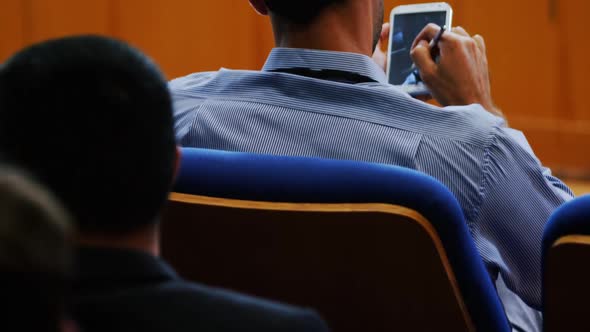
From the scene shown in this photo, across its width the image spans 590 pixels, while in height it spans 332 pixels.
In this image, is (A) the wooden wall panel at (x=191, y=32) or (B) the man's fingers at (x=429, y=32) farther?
(A) the wooden wall panel at (x=191, y=32)

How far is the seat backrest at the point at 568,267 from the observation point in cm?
83

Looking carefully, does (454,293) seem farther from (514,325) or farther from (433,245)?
(514,325)

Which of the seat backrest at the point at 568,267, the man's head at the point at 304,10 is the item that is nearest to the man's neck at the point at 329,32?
the man's head at the point at 304,10

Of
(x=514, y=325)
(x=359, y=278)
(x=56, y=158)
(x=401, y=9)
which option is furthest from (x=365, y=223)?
(x=401, y=9)

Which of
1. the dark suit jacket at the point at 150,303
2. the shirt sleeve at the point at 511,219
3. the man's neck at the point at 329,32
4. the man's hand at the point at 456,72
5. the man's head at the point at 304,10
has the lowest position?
the shirt sleeve at the point at 511,219

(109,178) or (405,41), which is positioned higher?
(109,178)

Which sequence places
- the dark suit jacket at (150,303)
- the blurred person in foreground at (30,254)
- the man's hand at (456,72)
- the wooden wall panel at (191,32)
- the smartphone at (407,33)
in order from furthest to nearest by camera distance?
the wooden wall panel at (191,32)
the smartphone at (407,33)
the man's hand at (456,72)
the dark suit jacket at (150,303)
the blurred person in foreground at (30,254)

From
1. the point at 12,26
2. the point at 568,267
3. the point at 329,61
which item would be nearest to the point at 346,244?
the point at 568,267

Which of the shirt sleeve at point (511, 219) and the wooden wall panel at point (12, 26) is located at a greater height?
the shirt sleeve at point (511, 219)

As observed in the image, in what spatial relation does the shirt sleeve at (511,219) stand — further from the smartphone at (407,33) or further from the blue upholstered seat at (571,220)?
the smartphone at (407,33)

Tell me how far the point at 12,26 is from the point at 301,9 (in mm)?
2717

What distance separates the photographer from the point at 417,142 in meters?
1.11

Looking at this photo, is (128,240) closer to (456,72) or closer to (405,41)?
(456,72)

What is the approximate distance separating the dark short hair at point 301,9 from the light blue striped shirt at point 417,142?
0.45 feet
